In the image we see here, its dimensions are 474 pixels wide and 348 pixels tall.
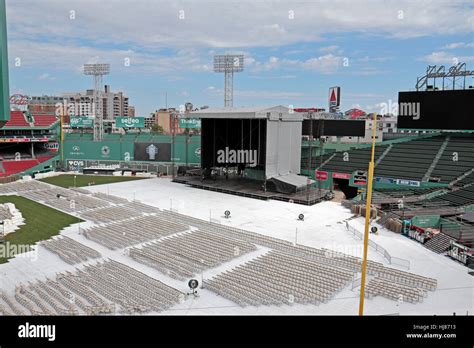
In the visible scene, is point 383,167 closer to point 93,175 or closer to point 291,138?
point 291,138

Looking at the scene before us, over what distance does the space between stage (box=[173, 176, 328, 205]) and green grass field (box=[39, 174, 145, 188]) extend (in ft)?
30.3

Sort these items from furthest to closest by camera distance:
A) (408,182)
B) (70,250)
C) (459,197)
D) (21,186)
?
(21,186) < (408,182) < (459,197) < (70,250)

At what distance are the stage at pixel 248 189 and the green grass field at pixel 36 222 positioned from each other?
54.1 ft

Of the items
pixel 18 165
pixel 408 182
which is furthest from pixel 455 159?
pixel 18 165

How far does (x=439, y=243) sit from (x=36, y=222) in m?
30.4

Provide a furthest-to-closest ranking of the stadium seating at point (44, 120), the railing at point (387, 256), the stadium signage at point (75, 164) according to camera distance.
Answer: the stadium seating at point (44, 120), the stadium signage at point (75, 164), the railing at point (387, 256)

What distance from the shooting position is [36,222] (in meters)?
31.0

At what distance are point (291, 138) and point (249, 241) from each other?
20529 millimetres

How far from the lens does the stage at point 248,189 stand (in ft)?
127

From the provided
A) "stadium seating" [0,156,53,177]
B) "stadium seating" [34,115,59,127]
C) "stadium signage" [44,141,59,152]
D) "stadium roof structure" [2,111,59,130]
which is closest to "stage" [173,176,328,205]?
"stadium seating" [0,156,53,177]

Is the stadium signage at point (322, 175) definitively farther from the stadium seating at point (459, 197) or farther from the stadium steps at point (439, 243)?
the stadium steps at point (439, 243)

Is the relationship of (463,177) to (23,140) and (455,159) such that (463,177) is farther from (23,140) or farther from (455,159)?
(23,140)

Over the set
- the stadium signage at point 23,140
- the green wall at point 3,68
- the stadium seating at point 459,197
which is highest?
the green wall at point 3,68

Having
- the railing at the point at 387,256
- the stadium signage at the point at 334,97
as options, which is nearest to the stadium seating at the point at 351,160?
the stadium signage at the point at 334,97
